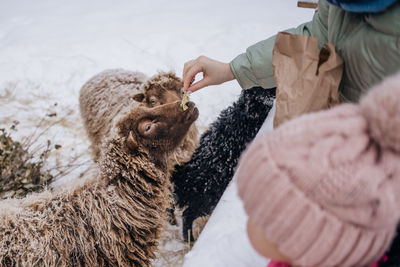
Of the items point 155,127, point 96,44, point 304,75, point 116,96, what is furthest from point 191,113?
point 96,44

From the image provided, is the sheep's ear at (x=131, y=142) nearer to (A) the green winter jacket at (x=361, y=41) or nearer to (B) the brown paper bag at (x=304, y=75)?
(B) the brown paper bag at (x=304, y=75)

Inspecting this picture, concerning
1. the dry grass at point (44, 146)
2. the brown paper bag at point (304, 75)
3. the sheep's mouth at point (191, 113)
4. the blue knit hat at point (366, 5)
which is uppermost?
the blue knit hat at point (366, 5)

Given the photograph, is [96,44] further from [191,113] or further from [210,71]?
[210,71]

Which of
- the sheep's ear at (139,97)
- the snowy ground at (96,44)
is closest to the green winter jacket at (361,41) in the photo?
the sheep's ear at (139,97)

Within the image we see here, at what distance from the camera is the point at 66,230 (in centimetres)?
146

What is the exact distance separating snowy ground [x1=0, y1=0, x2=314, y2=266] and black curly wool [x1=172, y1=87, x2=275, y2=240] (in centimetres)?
78

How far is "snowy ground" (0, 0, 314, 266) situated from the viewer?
420 centimetres

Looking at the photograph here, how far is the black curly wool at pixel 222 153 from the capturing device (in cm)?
224

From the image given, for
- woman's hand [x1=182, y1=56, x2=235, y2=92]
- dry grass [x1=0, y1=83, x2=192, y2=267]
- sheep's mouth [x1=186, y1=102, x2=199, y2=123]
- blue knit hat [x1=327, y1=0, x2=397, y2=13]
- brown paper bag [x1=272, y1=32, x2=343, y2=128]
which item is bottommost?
dry grass [x1=0, y1=83, x2=192, y2=267]

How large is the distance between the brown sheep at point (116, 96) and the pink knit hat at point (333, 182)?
1.82 meters

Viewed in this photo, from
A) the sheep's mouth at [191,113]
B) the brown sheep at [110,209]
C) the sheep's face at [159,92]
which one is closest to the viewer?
the brown sheep at [110,209]

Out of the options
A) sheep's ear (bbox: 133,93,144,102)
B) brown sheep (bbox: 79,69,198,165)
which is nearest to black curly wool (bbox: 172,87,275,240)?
brown sheep (bbox: 79,69,198,165)

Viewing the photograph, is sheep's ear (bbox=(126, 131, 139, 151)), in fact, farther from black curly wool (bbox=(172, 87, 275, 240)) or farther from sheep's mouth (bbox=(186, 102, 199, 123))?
black curly wool (bbox=(172, 87, 275, 240))

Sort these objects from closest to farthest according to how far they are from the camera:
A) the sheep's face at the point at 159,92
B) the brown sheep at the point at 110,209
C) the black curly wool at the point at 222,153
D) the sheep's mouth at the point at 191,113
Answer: the brown sheep at the point at 110,209 → the sheep's mouth at the point at 191,113 → the black curly wool at the point at 222,153 → the sheep's face at the point at 159,92
